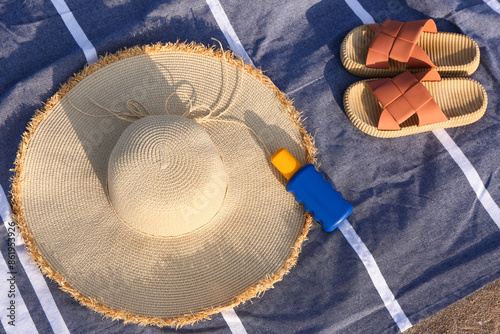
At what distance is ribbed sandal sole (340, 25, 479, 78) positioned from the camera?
1282 mm

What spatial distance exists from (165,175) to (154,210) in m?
0.09

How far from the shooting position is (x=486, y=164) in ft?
4.13

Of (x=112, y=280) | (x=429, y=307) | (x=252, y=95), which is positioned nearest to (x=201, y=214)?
(x=112, y=280)

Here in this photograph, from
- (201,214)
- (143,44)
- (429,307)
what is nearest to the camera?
(201,214)

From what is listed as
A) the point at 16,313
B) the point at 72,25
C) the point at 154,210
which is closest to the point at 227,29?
the point at 72,25

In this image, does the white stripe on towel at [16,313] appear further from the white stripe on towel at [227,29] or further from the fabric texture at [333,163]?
the white stripe on towel at [227,29]

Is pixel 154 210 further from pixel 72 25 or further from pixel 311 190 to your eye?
pixel 72 25

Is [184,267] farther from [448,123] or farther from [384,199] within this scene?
[448,123]

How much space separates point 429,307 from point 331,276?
0.31 m

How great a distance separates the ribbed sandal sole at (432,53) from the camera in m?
1.28

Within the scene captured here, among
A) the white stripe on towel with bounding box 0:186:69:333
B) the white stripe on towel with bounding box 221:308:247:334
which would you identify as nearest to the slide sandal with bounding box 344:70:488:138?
the white stripe on towel with bounding box 221:308:247:334

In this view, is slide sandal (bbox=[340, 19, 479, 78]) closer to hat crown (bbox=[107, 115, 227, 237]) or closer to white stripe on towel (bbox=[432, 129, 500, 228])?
white stripe on towel (bbox=[432, 129, 500, 228])

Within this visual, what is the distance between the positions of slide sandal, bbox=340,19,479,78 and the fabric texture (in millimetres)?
53

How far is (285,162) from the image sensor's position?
1.08 m
